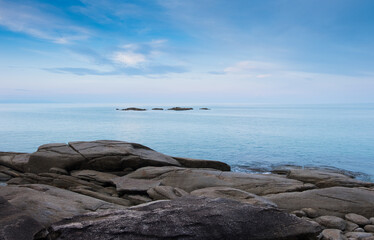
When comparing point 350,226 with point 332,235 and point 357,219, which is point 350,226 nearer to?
point 357,219

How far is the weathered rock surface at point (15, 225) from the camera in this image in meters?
4.26

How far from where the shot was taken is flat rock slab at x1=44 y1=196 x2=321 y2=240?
161 inches

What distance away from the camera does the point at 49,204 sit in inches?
247

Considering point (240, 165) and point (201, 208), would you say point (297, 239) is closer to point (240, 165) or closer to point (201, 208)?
point (201, 208)

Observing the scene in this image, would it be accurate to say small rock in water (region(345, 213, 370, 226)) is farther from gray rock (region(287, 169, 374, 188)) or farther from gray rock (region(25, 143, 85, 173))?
gray rock (region(25, 143, 85, 173))

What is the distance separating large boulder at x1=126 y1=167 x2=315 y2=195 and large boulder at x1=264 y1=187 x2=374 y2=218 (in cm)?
94

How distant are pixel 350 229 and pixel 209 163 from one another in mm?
7731

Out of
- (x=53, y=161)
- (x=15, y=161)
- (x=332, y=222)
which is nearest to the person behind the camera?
(x=332, y=222)

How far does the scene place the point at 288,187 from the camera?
9.76 metres

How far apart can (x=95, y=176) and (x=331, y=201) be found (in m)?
8.51

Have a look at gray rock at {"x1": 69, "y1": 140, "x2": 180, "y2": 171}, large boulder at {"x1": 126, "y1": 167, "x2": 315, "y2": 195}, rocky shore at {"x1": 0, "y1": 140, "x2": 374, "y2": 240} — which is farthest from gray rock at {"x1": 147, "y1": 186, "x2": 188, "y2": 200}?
gray rock at {"x1": 69, "y1": 140, "x2": 180, "y2": 171}

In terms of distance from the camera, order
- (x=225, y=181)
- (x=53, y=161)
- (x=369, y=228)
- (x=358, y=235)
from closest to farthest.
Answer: (x=358, y=235) → (x=369, y=228) → (x=225, y=181) → (x=53, y=161)

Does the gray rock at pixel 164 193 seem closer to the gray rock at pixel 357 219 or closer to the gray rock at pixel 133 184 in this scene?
the gray rock at pixel 133 184

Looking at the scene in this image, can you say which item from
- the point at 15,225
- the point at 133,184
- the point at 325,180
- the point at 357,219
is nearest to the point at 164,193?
the point at 133,184
